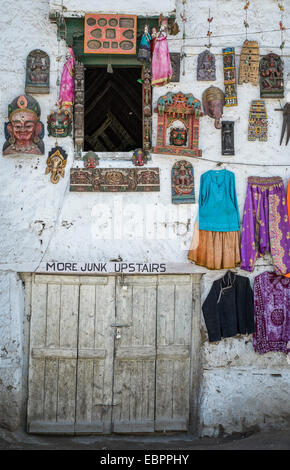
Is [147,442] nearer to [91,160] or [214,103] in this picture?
[91,160]

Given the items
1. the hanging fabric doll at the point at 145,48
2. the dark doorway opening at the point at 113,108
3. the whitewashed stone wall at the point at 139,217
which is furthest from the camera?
the dark doorway opening at the point at 113,108

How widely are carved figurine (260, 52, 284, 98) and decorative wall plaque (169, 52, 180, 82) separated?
34.6 inches

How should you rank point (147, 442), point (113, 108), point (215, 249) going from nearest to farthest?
point (147, 442), point (215, 249), point (113, 108)

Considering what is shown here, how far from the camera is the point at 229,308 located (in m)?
4.91

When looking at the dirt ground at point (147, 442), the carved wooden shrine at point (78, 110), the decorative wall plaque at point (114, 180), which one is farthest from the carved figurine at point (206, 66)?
the dirt ground at point (147, 442)

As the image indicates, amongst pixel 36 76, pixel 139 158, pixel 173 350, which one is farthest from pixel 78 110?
pixel 173 350

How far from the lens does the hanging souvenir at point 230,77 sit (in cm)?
504

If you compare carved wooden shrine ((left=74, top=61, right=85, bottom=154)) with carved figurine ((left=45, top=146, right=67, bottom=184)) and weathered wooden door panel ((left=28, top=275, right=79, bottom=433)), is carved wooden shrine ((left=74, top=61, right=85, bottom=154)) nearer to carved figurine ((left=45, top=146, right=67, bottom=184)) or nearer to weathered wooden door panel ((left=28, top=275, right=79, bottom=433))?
carved figurine ((left=45, top=146, right=67, bottom=184))

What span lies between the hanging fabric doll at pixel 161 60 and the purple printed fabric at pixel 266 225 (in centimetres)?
136

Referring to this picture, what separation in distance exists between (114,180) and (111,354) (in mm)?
1781

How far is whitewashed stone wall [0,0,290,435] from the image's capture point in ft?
16.0

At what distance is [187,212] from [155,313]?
3.59 feet

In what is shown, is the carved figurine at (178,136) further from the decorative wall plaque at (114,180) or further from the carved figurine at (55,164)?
the carved figurine at (55,164)

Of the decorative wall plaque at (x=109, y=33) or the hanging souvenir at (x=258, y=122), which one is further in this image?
the hanging souvenir at (x=258, y=122)
